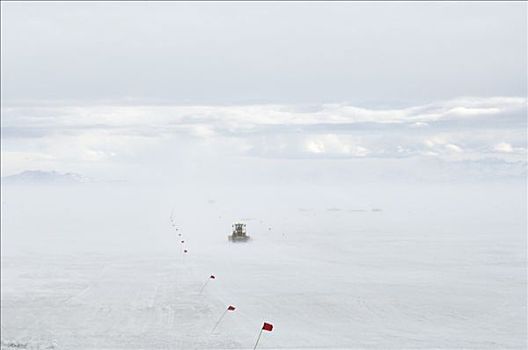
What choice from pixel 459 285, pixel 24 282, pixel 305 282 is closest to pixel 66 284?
pixel 24 282

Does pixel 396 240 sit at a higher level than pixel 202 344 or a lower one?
higher

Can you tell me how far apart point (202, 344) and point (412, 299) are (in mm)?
15222

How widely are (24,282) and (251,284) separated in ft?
49.5

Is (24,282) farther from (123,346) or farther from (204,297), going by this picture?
(123,346)

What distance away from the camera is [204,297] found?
4125 cm

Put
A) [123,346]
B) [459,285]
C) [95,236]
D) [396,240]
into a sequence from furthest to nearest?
[95,236], [396,240], [459,285], [123,346]

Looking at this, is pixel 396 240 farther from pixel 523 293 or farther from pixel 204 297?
pixel 204 297

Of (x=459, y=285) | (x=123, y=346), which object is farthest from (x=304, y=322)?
(x=459, y=285)

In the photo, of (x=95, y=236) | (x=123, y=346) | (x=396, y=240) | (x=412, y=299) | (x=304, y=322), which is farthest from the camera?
(x=95, y=236)

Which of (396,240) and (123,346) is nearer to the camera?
(123,346)

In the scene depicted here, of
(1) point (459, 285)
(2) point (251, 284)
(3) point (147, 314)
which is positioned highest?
(1) point (459, 285)

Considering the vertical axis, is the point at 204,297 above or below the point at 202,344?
above

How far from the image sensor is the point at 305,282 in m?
46.9

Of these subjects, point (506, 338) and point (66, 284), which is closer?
point (506, 338)
